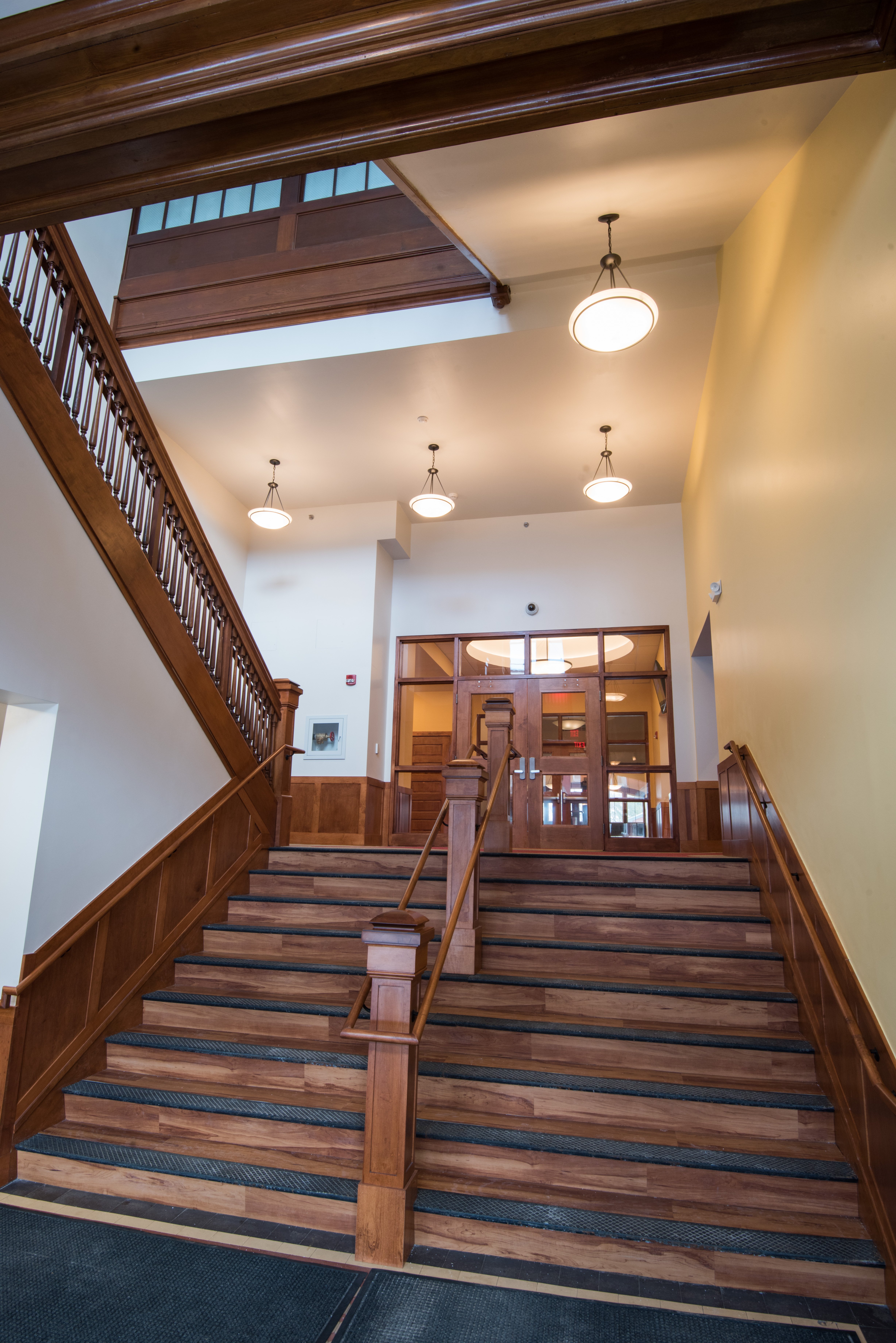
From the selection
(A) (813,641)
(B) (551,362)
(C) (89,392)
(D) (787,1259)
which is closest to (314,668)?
(B) (551,362)

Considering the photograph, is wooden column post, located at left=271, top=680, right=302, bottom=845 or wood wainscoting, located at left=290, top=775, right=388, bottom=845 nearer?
wooden column post, located at left=271, top=680, right=302, bottom=845

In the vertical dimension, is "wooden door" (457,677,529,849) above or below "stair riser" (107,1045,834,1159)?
above

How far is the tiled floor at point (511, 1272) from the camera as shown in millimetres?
2672

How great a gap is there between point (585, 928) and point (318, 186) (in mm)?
7134

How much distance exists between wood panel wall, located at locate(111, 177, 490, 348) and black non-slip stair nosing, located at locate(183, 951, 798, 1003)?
17.5 feet

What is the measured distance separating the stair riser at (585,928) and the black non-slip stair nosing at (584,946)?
0.15 ft

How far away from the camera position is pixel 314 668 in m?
9.59

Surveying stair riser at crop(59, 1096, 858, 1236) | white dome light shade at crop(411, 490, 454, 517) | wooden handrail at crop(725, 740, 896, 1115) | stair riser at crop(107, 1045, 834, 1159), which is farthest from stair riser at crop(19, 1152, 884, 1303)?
white dome light shade at crop(411, 490, 454, 517)

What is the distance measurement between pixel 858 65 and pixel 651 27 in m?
0.62

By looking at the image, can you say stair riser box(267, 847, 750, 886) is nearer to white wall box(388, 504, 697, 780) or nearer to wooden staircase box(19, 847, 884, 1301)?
wooden staircase box(19, 847, 884, 1301)

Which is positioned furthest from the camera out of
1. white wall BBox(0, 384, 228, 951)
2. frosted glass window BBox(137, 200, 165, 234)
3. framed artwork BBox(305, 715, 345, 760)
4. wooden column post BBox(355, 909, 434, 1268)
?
framed artwork BBox(305, 715, 345, 760)

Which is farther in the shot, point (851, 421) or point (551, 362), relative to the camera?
point (551, 362)

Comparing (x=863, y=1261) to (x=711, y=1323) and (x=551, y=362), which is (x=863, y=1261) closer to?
(x=711, y=1323)

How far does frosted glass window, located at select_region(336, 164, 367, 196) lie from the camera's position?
7.43 metres
